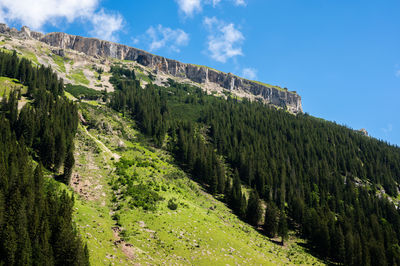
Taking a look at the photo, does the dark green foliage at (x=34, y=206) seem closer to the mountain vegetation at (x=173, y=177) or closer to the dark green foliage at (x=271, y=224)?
the mountain vegetation at (x=173, y=177)

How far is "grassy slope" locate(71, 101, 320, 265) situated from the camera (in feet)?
108

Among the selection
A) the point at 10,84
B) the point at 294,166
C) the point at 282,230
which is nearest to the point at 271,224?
the point at 282,230

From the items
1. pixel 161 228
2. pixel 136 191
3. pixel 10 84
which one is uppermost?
pixel 10 84

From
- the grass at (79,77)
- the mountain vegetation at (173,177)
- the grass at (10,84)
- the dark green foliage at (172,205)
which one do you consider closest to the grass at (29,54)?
the grass at (79,77)

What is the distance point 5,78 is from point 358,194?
6989 inches

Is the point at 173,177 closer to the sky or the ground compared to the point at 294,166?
closer to the ground

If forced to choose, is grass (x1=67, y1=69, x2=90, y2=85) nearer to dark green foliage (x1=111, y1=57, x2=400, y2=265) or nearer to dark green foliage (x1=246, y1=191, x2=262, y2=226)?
dark green foliage (x1=111, y1=57, x2=400, y2=265)

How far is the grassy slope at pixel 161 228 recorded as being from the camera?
33.0 metres

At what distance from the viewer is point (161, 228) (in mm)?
39875

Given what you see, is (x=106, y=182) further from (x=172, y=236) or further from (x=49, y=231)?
(x=49, y=231)

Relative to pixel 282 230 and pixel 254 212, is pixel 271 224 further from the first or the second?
pixel 254 212

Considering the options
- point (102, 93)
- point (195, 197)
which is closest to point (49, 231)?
point (195, 197)

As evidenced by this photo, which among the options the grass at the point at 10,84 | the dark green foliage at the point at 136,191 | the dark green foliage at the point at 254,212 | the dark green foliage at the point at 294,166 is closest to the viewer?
the dark green foliage at the point at 136,191

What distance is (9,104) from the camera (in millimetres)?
65250
